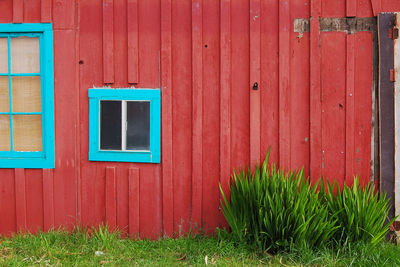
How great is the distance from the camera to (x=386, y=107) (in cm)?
451

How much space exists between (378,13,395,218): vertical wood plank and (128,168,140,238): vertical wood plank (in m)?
2.61

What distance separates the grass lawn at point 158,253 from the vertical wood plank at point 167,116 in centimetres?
31

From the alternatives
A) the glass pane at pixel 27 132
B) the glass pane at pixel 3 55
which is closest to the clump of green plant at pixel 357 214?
the glass pane at pixel 27 132

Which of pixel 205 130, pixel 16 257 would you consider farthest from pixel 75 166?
pixel 205 130

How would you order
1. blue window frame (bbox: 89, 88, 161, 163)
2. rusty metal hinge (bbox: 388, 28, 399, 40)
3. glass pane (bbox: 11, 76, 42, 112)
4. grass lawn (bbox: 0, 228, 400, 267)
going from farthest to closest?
glass pane (bbox: 11, 76, 42, 112)
blue window frame (bbox: 89, 88, 161, 163)
rusty metal hinge (bbox: 388, 28, 399, 40)
grass lawn (bbox: 0, 228, 400, 267)

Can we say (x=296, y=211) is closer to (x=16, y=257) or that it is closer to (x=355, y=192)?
(x=355, y=192)

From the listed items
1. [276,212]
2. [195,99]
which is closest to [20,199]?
[195,99]

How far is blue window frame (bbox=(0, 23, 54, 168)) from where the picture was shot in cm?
471

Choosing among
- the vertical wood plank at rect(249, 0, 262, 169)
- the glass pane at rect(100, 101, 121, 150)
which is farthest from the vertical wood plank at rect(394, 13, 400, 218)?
the glass pane at rect(100, 101, 121, 150)

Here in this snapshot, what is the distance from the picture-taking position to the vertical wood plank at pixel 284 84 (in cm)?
455

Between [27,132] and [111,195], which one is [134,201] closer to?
[111,195]

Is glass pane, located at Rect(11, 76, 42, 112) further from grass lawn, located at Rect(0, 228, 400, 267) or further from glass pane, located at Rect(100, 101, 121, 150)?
grass lawn, located at Rect(0, 228, 400, 267)

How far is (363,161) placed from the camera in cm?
456

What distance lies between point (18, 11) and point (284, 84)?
118 inches
